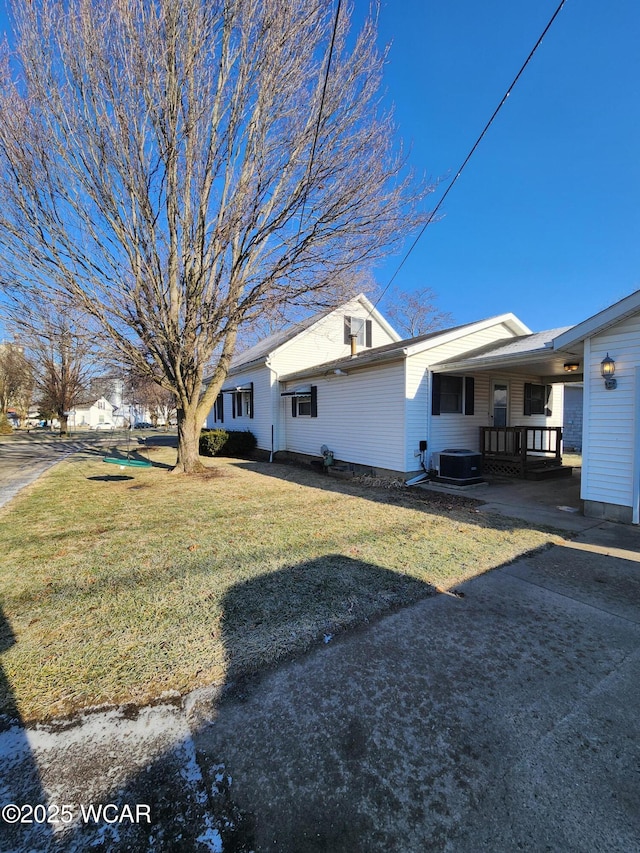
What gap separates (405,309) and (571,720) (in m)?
28.5

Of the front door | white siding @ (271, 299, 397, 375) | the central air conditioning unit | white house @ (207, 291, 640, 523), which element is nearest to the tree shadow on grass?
white house @ (207, 291, 640, 523)

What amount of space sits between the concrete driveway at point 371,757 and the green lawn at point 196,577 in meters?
0.29

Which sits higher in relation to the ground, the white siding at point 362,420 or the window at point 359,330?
the window at point 359,330

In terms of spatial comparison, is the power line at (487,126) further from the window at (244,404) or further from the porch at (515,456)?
the window at (244,404)

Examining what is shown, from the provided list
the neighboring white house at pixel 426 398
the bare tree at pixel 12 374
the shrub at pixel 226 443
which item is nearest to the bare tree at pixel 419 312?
the neighboring white house at pixel 426 398

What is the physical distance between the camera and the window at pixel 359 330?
15.1m

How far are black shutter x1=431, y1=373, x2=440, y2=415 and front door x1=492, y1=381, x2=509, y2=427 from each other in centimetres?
248

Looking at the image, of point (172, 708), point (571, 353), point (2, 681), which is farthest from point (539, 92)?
point (2, 681)

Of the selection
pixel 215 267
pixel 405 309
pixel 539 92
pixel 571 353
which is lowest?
pixel 571 353

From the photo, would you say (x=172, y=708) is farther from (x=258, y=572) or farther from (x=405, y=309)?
(x=405, y=309)

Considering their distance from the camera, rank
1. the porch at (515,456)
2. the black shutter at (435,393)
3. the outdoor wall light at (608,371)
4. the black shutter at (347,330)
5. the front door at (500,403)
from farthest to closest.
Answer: the black shutter at (347,330), the front door at (500,403), the porch at (515,456), the black shutter at (435,393), the outdoor wall light at (608,371)

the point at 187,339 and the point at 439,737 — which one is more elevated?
the point at 187,339

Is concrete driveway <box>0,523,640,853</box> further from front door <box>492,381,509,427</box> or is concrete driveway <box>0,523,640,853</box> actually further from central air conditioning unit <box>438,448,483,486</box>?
front door <box>492,381,509,427</box>

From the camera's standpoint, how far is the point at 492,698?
2.15m
